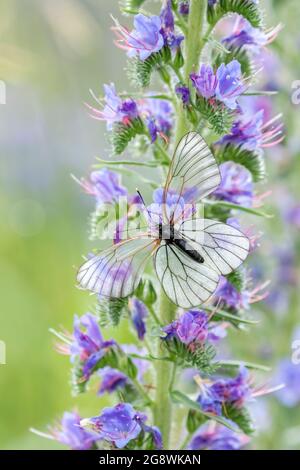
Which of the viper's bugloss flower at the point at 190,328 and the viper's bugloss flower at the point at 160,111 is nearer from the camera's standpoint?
the viper's bugloss flower at the point at 190,328

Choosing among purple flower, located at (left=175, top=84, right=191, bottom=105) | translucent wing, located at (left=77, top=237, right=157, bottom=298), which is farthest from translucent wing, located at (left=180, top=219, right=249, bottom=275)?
purple flower, located at (left=175, top=84, right=191, bottom=105)

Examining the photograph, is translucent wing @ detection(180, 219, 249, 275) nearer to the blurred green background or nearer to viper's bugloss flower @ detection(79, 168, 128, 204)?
viper's bugloss flower @ detection(79, 168, 128, 204)

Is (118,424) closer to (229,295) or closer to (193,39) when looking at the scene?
(229,295)

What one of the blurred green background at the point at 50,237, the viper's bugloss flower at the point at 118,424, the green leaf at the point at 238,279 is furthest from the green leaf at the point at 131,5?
the blurred green background at the point at 50,237

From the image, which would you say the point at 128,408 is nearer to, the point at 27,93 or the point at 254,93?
the point at 254,93

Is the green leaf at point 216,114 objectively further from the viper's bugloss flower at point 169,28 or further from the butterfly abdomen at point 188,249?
the butterfly abdomen at point 188,249

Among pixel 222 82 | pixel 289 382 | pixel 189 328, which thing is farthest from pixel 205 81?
pixel 289 382
